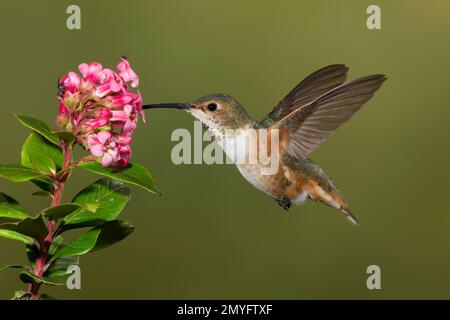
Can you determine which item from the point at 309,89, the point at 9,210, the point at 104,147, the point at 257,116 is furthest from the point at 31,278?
the point at 257,116

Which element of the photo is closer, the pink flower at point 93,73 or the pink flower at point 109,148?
the pink flower at point 109,148

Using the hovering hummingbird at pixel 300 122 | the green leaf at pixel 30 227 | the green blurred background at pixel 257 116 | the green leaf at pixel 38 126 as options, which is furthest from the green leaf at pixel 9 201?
the green blurred background at pixel 257 116

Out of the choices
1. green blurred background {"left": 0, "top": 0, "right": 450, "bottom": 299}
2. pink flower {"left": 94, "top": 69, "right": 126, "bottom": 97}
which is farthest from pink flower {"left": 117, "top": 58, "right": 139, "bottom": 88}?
green blurred background {"left": 0, "top": 0, "right": 450, "bottom": 299}

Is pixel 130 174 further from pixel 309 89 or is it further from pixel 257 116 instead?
pixel 257 116

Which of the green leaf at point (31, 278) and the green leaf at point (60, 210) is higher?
the green leaf at point (60, 210)

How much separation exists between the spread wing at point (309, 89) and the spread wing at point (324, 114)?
9 cm

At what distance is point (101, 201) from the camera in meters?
1.82

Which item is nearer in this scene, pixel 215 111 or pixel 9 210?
pixel 9 210

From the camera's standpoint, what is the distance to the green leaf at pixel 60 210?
1.56 meters

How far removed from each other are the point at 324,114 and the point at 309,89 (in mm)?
314

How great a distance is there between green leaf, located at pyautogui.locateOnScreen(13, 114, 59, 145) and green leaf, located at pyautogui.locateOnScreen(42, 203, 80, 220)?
22 centimetres

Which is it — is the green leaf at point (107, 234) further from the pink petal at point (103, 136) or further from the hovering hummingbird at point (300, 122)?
the hovering hummingbird at point (300, 122)

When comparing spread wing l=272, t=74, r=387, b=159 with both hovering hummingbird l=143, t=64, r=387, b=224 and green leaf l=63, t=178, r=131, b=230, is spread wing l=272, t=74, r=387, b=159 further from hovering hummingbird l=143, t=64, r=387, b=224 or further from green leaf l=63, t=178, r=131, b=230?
green leaf l=63, t=178, r=131, b=230

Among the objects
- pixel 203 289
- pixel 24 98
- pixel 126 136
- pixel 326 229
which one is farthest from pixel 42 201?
pixel 126 136
